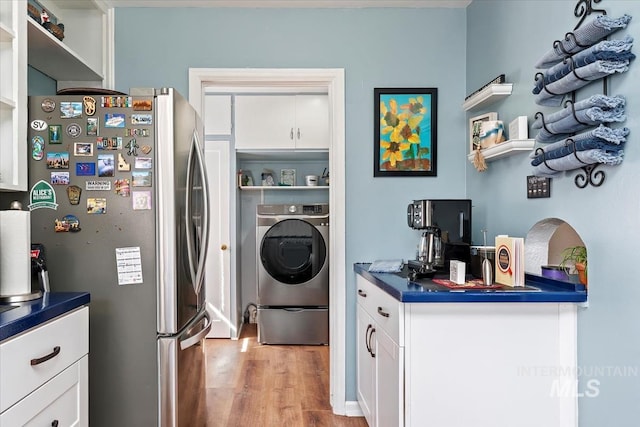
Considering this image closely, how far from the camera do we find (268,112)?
4.11 meters

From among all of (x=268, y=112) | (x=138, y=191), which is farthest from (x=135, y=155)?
(x=268, y=112)

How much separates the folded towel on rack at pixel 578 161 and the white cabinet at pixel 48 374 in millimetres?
1758

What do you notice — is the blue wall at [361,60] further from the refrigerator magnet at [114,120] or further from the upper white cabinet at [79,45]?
the refrigerator magnet at [114,120]

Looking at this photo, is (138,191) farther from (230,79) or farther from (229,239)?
(229,239)

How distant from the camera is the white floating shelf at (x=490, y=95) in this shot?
2100 millimetres

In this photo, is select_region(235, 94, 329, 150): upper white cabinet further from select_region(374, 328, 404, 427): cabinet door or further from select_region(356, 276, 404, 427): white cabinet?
select_region(374, 328, 404, 427): cabinet door

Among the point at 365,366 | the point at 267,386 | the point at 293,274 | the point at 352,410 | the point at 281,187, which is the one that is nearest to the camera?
the point at 365,366

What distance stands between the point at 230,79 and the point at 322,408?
6.99 ft

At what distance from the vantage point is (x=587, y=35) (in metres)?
1.41

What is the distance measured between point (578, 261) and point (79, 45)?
2.78m

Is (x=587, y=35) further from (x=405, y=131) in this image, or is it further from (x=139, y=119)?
A: (x=139, y=119)

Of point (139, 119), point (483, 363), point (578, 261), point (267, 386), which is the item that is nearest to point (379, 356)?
point (483, 363)

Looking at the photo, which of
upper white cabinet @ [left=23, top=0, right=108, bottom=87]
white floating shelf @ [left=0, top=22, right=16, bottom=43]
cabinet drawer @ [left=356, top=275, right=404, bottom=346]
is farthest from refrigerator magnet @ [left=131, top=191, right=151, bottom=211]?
cabinet drawer @ [left=356, top=275, right=404, bottom=346]

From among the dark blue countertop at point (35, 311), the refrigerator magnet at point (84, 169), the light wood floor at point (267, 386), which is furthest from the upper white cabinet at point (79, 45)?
the light wood floor at point (267, 386)
